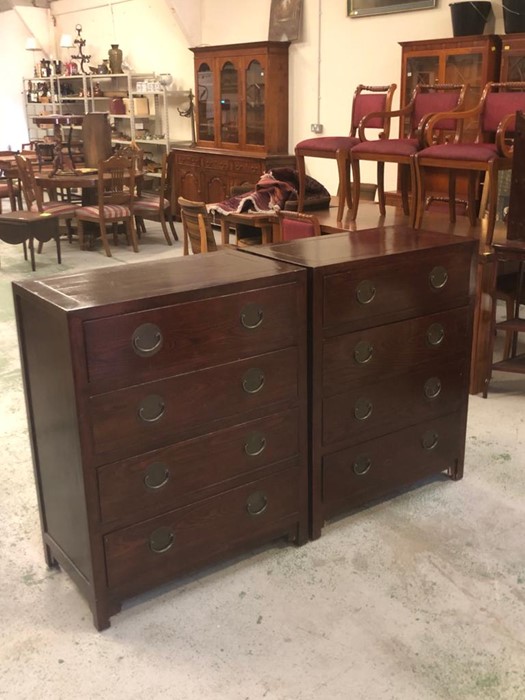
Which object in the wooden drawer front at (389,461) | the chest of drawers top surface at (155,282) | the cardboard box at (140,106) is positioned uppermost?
the cardboard box at (140,106)

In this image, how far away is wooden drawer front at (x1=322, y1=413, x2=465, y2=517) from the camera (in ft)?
7.90

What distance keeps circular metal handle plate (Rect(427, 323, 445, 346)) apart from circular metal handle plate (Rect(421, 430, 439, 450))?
1.09ft

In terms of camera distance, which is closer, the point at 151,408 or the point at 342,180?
the point at 151,408

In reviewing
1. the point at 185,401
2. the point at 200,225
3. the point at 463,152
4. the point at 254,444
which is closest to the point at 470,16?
the point at 463,152

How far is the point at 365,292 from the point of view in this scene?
2279 millimetres

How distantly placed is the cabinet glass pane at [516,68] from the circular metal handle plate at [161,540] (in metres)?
4.28

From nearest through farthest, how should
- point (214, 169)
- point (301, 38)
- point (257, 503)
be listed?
1. point (257, 503)
2. point (301, 38)
3. point (214, 169)

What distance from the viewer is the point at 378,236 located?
2605 mm

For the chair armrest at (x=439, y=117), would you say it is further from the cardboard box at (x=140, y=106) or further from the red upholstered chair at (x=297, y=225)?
the cardboard box at (x=140, y=106)

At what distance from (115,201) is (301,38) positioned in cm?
247

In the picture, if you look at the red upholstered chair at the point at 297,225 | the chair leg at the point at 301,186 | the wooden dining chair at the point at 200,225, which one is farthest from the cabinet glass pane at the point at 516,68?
the wooden dining chair at the point at 200,225

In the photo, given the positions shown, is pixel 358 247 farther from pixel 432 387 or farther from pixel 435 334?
pixel 432 387

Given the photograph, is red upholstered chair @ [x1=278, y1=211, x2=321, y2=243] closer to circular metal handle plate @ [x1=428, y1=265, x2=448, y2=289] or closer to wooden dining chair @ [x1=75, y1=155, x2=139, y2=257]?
circular metal handle plate @ [x1=428, y1=265, x2=448, y2=289]

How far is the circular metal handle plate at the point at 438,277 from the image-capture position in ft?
8.00
